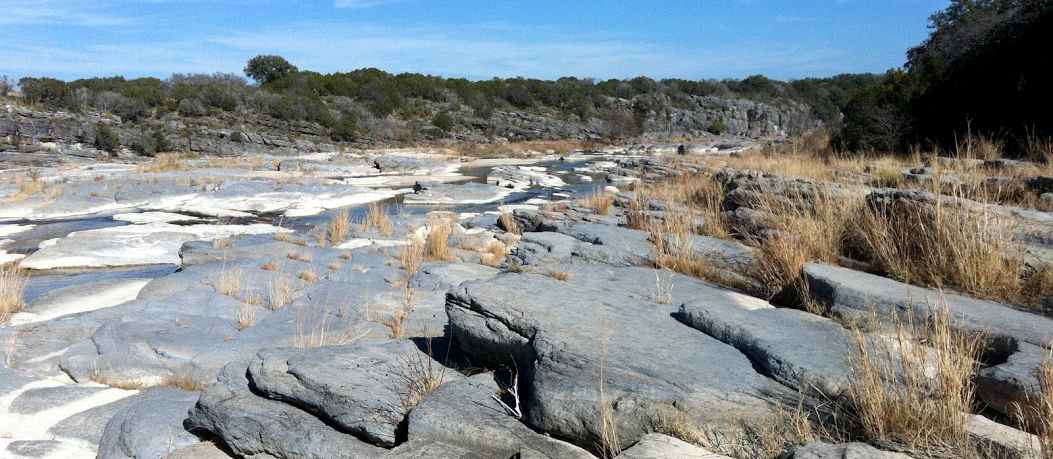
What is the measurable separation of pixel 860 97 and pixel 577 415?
1899cm

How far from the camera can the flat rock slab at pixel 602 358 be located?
3334 mm

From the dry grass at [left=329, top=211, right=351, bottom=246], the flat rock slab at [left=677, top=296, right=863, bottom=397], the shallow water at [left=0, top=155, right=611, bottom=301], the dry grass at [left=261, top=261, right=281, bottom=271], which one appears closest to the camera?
the flat rock slab at [left=677, top=296, right=863, bottom=397]

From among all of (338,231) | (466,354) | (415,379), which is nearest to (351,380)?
(415,379)

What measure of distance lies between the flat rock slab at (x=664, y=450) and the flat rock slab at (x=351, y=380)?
4.49 ft

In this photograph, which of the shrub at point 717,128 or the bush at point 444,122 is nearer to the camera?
the bush at point 444,122

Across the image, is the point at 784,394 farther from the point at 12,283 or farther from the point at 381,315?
the point at 12,283

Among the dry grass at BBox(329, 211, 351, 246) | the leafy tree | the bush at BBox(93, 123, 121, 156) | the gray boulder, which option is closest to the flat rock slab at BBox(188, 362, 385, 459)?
the gray boulder

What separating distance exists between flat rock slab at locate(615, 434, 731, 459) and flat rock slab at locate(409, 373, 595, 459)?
0.89 feet

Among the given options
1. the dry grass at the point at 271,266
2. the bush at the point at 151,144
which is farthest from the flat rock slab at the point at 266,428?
the bush at the point at 151,144

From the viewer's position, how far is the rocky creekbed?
11.0 ft

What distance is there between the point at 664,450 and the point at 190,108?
1677 inches

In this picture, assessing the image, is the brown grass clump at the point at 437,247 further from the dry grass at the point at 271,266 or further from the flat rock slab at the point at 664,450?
the flat rock slab at the point at 664,450

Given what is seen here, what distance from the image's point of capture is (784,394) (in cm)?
340

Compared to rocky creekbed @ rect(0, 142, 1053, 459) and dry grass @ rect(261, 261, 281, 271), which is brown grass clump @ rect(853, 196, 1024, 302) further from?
dry grass @ rect(261, 261, 281, 271)
